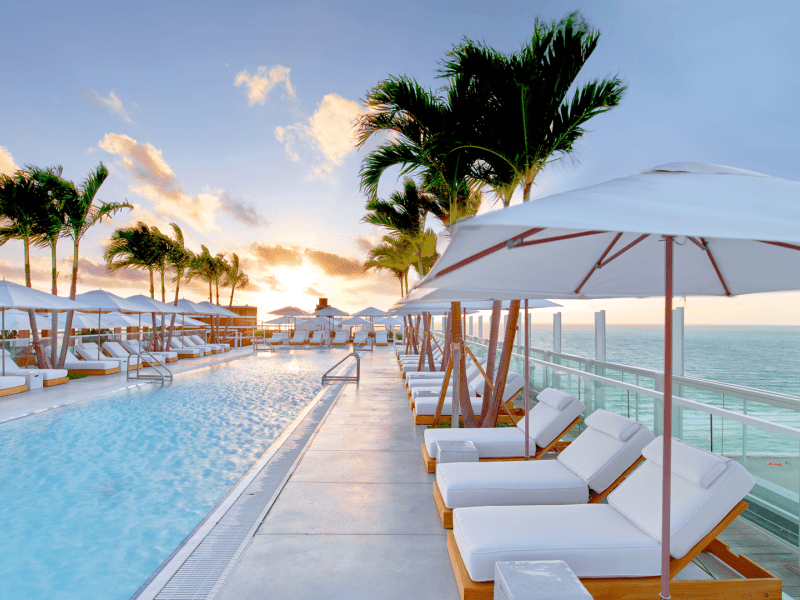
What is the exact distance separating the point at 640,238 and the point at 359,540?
266 cm

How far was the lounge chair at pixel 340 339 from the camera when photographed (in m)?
26.7

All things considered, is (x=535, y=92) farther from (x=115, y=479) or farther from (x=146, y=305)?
(x=146, y=305)

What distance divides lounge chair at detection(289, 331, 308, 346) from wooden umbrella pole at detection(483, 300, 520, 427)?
21642 millimetres

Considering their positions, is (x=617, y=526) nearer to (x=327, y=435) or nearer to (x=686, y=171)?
(x=686, y=171)

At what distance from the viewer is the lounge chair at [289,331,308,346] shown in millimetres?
26375

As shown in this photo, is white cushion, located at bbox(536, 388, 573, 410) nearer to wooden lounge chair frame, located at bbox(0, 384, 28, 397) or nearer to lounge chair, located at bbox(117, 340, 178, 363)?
wooden lounge chair frame, located at bbox(0, 384, 28, 397)

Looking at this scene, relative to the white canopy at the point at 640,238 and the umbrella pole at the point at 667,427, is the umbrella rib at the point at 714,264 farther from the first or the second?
the umbrella pole at the point at 667,427

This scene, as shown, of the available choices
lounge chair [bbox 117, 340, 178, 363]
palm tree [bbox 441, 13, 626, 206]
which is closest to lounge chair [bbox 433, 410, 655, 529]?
palm tree [bbox 441, 13, 626, 206]

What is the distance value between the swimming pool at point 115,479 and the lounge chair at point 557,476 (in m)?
2.18

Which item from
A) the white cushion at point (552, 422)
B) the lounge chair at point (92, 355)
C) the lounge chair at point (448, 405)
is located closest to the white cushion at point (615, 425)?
the white cushion at point (552, 422)

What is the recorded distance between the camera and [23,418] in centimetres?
796

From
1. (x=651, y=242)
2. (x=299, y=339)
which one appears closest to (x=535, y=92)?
(x=651, y=242)

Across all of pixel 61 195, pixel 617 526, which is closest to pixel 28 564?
pixel 617 526

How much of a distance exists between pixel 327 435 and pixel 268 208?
1814cm
